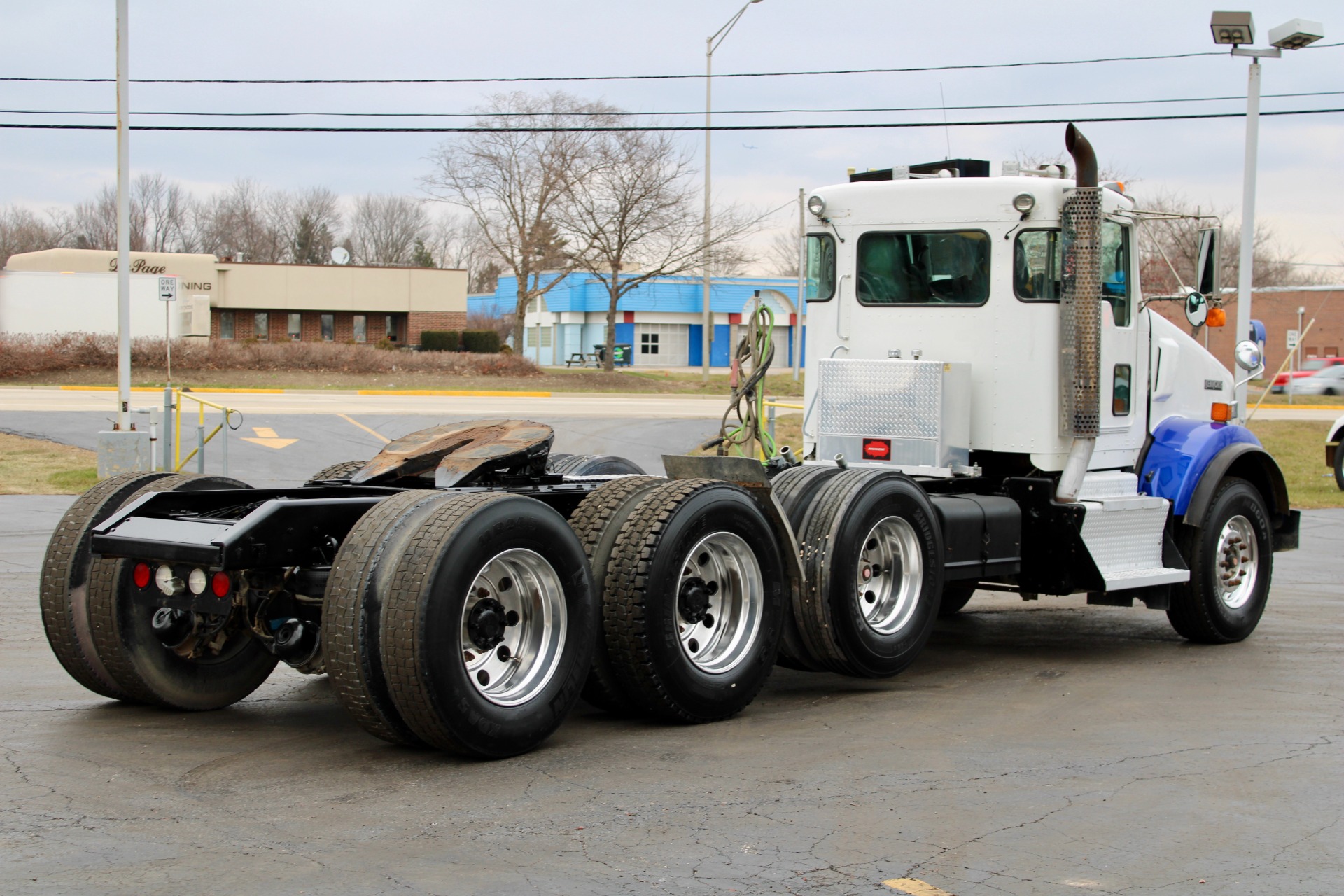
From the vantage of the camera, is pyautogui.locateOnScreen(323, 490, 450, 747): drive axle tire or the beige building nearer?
pyautogui.locateOnScreen(323, 490, 450, 747): drive axle tire

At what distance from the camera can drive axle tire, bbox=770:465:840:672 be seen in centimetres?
727

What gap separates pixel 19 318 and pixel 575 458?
157ft

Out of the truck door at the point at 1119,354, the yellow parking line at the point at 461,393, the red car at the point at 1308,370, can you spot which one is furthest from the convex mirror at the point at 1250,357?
the red car at the point at 1308,370

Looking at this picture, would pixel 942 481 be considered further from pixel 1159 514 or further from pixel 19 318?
pixel 19 318

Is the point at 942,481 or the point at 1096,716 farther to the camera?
the point at 942,481

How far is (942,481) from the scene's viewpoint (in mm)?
8688

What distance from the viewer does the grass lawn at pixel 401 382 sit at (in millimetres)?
38250

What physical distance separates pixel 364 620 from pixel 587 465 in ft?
11.3

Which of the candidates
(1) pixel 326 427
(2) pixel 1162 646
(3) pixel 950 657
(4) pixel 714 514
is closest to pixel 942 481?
(3) pixel 950 657

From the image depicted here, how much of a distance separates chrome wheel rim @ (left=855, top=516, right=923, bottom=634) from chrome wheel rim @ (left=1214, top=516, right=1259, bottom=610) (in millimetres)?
2747


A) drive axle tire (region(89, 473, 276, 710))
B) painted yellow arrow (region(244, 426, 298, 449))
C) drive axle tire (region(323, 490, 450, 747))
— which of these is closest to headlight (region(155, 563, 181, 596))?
drive axle tire (region(89, 473, 276, 710))

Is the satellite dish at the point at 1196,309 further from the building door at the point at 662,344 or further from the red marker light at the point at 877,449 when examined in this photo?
the building door at the point at 662,344

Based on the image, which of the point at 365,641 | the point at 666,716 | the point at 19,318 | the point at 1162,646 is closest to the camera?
the point at 365,641

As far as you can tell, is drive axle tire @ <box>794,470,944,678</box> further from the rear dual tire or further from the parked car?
the parked car
